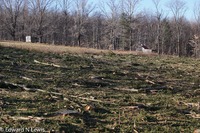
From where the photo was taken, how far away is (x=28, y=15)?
214 ft

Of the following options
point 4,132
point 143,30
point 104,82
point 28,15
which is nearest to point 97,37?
point 143,30

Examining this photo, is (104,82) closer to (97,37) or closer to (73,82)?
(73,82)

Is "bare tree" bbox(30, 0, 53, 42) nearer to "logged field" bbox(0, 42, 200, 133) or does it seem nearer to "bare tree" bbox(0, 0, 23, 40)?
"bare tree" bbox(0, 0, 23, 40)

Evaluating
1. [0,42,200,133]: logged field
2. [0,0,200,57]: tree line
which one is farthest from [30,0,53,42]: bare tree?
[0,42,200,133]: logged field

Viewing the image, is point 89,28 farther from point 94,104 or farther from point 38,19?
point 94,104

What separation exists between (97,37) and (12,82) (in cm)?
7319

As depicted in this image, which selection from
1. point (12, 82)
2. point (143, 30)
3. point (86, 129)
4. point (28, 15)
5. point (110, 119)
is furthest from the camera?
point (143, 30)

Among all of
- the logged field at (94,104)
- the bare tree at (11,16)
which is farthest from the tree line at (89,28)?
the logged field at (94,104)

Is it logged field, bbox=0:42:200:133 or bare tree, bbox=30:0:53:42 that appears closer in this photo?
logged field, bbox=0:42:200:133

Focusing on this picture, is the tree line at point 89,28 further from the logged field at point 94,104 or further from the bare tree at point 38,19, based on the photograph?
the logged field at point 94,104

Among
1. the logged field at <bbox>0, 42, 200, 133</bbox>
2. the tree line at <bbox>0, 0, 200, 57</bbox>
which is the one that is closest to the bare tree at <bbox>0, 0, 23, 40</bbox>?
the tree line at <bbox>0, 0, 200, 57</bbox>

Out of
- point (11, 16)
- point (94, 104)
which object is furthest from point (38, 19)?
point (94, 104)

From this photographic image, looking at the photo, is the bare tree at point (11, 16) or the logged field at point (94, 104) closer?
the logged field at point (94, 104)

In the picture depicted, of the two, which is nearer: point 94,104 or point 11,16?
point 94,104
